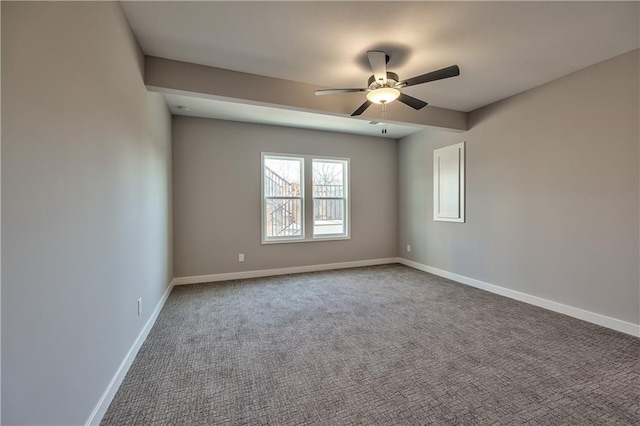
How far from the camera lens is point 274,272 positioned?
478 centimetres

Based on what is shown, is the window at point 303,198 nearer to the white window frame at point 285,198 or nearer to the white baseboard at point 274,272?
the white window frame at point 285,198

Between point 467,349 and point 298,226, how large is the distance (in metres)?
3.32

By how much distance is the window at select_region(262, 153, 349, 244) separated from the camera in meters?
4.83

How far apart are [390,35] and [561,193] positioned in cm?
259

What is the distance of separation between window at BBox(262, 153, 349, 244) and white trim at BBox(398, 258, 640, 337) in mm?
Result: 2104

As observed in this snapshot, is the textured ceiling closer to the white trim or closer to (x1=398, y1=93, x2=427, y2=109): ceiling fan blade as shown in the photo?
(x1=398, y1=93, x2=427, y2=109): ceiling fan blade

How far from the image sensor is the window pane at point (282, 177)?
189 inches

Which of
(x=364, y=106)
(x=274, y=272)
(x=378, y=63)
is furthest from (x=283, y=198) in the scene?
(x=378, y=63)

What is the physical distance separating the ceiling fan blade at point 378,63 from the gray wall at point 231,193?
8.46 feet

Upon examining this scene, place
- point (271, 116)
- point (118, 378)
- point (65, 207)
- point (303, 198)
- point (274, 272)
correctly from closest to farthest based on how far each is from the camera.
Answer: point (65, 207) → point (118, 378) → point (271, 116) → point (274, 272) → point (303, 198)

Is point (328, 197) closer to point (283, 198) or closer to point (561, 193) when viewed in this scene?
point (283, 198)

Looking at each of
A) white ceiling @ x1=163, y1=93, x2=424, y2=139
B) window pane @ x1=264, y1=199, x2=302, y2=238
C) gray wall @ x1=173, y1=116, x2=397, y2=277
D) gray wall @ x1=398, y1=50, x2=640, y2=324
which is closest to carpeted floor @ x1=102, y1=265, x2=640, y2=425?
gray wall @ x1=398, y1=50, x2=640, y2=324

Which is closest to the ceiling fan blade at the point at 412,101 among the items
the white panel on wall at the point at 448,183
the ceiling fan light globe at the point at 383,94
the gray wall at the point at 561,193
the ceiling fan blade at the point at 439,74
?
the ceiling fan light globe at the point at 383,94

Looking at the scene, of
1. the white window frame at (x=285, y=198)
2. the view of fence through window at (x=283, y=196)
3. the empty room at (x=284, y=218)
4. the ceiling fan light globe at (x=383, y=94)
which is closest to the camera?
the empty room at (x=284, y=218)
